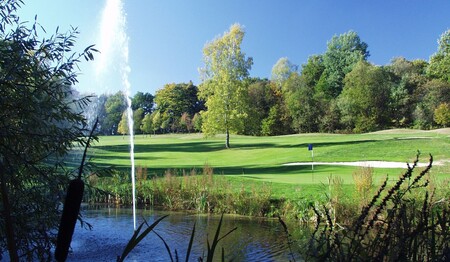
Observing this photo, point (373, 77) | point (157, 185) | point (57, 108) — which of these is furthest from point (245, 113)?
point (57, 108)

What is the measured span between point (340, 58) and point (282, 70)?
10369 millimetres

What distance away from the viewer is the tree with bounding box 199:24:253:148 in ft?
125

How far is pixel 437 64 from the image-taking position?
53.2 meters

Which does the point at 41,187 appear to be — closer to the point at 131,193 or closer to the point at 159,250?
the point at 159,250

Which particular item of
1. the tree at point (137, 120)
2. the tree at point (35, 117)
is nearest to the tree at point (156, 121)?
the tree at point (137, 120)

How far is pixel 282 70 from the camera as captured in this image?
75.6 metres

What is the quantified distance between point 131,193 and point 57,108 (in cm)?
1054

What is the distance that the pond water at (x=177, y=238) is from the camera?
368 inches

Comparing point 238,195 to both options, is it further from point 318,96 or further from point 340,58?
point 340,58

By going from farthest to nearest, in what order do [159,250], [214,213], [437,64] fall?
[437,64], [214,213], [159,250]

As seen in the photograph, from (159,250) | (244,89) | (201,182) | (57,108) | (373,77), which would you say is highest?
(373,77)

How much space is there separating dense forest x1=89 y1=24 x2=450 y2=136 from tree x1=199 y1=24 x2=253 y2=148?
0.30 ft

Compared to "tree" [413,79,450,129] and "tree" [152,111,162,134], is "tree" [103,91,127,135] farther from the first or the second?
"tree" [413,79,450,129]

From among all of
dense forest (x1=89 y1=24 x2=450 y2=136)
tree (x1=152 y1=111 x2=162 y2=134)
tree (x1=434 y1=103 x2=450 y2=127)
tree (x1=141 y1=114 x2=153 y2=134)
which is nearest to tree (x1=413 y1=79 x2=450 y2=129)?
dense forest (x1=89 y1=24 x2=450 y2=136)
